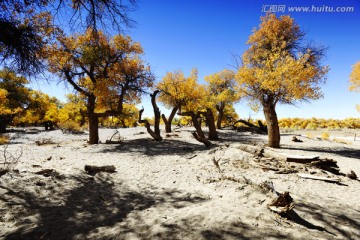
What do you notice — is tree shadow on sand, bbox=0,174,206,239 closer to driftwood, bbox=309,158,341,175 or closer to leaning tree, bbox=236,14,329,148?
driftwood, bbox=309,158,341,175

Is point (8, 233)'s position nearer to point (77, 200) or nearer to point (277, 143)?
point (77, 200)

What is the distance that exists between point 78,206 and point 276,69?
41.7 ft

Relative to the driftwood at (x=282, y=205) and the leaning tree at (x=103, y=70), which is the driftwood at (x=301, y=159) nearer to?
the driftwood at (x=282, y=205)

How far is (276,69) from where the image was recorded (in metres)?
13.5

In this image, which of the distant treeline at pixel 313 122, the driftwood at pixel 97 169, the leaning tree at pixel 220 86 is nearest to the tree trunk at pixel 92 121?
the driftwood at pixel 97 169

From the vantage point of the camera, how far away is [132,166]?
11117 millimetres

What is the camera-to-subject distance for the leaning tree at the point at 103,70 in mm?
15766

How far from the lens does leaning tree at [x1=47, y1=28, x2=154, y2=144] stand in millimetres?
15766

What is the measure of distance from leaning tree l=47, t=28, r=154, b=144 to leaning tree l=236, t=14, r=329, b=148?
8.18 meters

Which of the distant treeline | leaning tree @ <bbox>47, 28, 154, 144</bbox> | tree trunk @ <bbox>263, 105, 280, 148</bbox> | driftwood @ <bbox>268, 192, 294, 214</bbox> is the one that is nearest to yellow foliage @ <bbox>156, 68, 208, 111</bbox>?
leaning tree @ <bbox>47, 28, 154, 144</bbox>

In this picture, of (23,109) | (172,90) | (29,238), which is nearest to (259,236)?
(29,238)

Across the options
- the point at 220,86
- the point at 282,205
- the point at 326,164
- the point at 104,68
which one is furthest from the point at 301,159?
the point at 220,86

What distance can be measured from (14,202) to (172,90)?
19110 mm

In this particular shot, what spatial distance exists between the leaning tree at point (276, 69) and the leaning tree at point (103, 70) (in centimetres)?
818
